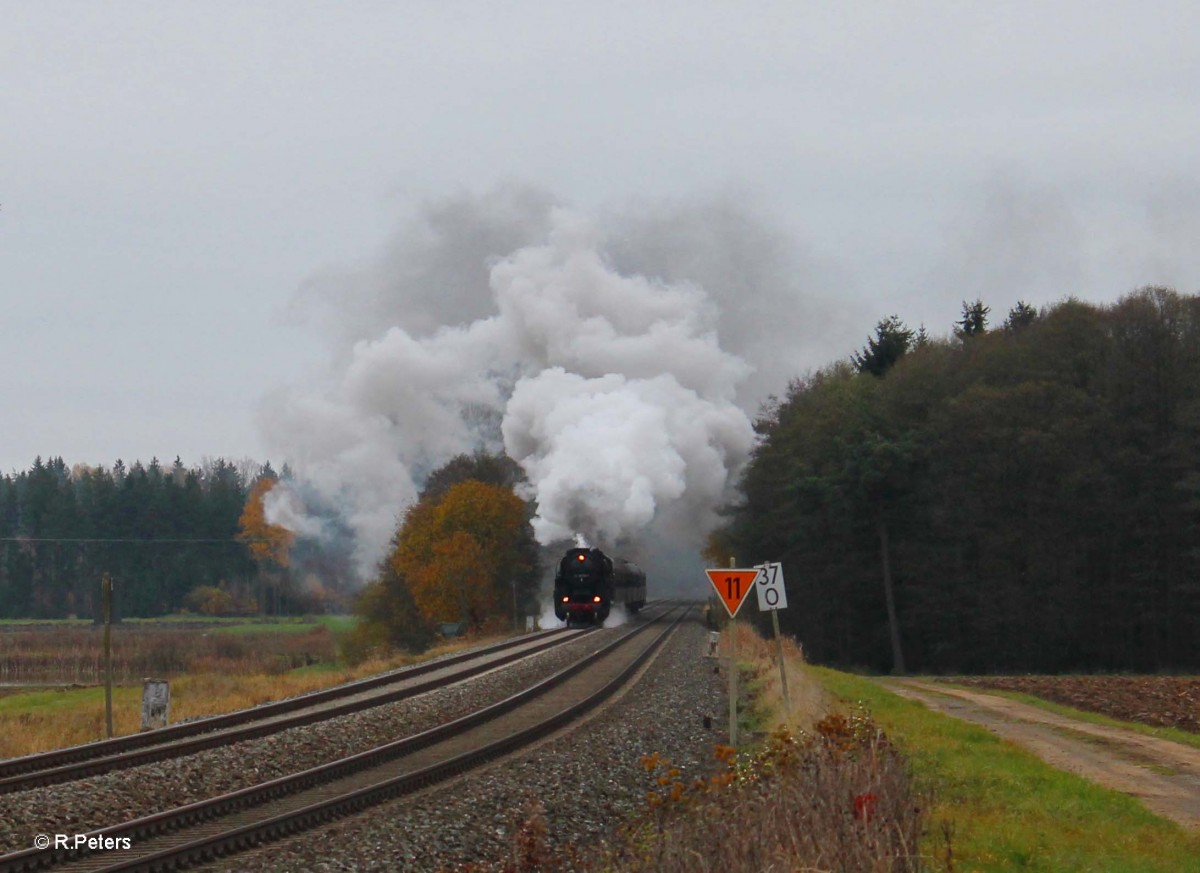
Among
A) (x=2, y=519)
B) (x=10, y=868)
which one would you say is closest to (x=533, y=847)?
(x=10, y=868)

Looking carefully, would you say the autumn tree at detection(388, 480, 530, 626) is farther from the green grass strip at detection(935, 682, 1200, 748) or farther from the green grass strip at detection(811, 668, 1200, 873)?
the green grass strip at detection(811, 668, 1200, 873)

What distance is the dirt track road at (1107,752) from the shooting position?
43.8 feet

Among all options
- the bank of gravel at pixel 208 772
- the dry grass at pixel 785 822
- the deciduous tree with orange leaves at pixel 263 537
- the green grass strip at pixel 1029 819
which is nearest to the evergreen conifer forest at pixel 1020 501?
the bank of gravel at pixel 208 772

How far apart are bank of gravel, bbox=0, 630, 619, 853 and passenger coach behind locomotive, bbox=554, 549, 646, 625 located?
80.7 ft

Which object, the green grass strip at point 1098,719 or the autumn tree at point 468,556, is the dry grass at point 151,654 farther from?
the green grass strip at point 1098,719

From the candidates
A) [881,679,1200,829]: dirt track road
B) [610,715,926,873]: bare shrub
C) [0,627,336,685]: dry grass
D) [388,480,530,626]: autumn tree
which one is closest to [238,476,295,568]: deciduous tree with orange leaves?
[0,627,336,685]: dry grass

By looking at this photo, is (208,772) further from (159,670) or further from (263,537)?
(263,537)

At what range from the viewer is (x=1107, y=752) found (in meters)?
17.2

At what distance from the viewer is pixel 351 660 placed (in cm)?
6462

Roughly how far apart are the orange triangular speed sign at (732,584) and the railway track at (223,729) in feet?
24.6

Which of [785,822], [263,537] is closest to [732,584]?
[785,822]

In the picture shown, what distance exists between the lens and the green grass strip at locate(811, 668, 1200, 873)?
9.64 m

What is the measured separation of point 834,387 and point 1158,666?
66.1 feet

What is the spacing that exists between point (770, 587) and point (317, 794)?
8.89 m
